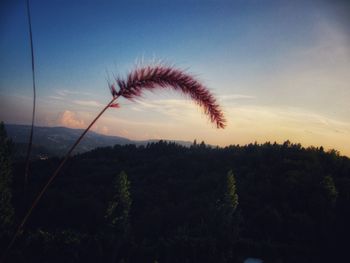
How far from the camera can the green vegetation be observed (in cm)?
4150

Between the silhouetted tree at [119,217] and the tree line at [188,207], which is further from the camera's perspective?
the silhouetted tree at [119,217]

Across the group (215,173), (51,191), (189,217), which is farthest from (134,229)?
(215,173)

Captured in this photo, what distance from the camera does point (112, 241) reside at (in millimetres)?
44500

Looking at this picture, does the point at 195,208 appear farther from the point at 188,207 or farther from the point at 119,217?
the point at 119,217

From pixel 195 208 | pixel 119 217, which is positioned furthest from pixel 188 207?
pixel 119 217

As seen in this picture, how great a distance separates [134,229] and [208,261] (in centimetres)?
3071

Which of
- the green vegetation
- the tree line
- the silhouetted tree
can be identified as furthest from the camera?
the silhouetted tree

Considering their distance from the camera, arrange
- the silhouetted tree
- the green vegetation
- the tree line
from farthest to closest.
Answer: the silhouetted tree < the green vegetation < the tree line

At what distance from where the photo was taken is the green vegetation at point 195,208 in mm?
41500

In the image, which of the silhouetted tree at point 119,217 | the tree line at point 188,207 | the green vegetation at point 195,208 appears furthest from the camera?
the silhouetted tree at point 119,217

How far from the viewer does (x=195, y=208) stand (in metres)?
76.1

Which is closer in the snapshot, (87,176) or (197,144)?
(87,176)

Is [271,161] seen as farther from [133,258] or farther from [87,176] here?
[133,258]

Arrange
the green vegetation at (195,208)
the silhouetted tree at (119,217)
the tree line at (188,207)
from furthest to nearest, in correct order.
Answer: the silhouetted tree at (119,217) → the green vegetation at (195,208) → the tree line at (188,207)
